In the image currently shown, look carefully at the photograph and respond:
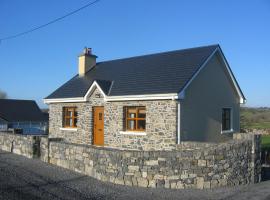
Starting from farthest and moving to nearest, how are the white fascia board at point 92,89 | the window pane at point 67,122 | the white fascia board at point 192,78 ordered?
1. the window pane at point 67,122
2. the white fascia board at point 92,89
3. the white fascia board at point 192,78

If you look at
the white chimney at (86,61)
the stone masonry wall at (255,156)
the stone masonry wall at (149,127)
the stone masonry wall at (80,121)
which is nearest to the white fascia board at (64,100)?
the stone masonry wall at (80,121)

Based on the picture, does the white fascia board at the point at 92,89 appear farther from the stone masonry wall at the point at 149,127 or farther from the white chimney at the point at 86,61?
the white chimney at the point at 86,61

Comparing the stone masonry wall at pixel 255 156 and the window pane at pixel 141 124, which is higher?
the window pane at pixel 141 124

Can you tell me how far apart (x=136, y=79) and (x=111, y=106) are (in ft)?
6.76

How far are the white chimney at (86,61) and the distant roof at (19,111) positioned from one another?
1062 inches

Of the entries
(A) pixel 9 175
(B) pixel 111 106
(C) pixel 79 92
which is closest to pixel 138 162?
(A) pixel 9 175

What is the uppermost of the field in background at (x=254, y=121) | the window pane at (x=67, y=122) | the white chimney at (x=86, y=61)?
the white chimney at (x=86, y=61)

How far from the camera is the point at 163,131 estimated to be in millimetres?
15258

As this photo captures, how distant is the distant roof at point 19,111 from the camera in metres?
46.7

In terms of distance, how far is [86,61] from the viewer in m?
23.3

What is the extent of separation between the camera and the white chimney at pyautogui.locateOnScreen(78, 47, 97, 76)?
23.2 metres

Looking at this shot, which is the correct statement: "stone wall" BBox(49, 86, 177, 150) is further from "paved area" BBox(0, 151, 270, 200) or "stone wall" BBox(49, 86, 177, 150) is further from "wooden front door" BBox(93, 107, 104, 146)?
"paved area" BBox(0, 151, 270, 200)

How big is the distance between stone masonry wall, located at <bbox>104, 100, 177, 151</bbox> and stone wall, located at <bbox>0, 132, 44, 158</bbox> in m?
4.05

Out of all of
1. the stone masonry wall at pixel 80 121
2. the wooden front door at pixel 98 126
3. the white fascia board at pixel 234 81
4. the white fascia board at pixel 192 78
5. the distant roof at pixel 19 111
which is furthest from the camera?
the distant roof at pixel 19 111
